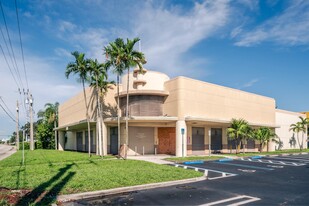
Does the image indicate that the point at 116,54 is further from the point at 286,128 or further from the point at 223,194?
the point at 286,128

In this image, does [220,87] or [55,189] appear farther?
[220,87]

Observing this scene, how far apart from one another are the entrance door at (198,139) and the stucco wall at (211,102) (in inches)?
93.3

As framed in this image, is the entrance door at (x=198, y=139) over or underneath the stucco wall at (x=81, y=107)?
underneath

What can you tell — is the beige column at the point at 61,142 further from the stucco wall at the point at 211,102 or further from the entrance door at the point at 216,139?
the entrance door at the point at 216,139

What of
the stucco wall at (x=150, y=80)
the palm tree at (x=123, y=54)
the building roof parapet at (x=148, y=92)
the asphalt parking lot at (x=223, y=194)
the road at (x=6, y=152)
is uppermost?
the palm tree at (x=123, y=54)

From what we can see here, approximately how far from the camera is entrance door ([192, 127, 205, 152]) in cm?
3207

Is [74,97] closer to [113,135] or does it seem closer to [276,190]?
[113,135]

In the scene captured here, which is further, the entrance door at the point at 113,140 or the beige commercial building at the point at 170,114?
the entrance door at the point at 113,140

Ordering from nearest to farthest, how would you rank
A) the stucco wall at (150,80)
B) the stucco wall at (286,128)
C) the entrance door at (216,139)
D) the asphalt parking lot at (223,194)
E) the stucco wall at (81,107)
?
the asphalt parking lot at (223,194), the stucco wall at (150,80), the stucco wall at (81,107), the entrance door at (216,139), the stucco wall at (286,128)

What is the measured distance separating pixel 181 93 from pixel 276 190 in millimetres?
17574

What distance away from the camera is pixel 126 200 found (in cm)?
970

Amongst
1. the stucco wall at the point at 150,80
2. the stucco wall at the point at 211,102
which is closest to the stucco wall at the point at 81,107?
the stucco wall at the point at 150,80

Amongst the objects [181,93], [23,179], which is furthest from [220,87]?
[23,179]

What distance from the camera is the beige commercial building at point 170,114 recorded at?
28.4m
